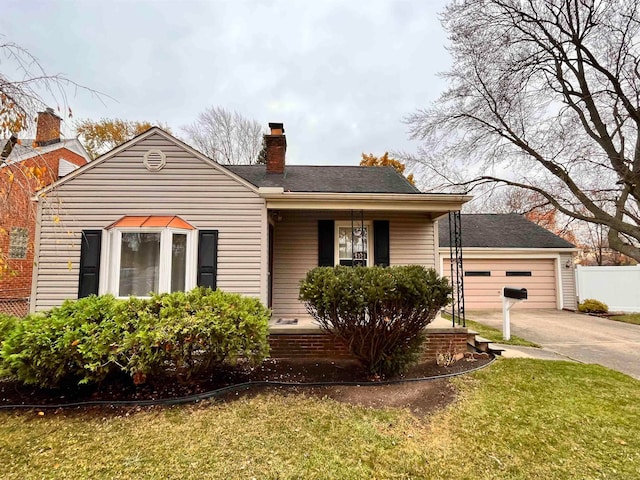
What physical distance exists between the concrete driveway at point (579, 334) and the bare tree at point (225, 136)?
1677 centimetres

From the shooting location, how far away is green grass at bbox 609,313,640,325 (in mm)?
9391

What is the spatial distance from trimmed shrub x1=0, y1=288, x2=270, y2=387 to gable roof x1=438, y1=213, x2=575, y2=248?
32.9 feet

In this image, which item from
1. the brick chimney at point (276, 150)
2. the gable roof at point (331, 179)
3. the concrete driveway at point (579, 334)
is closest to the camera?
the concrete driveway at point (579, 334)

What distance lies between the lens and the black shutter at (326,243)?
287 inches

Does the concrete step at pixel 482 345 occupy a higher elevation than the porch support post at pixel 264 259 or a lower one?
lower

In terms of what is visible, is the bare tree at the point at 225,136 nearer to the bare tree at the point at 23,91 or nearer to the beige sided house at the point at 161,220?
the beige sided house at the point at 161,220

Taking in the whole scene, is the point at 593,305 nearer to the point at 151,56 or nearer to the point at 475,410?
the point at 475,410

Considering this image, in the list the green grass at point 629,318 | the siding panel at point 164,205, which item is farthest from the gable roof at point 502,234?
the siding panel at point 164,205

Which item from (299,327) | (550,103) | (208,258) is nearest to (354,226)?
(299,327)

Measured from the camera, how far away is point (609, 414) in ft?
11.6

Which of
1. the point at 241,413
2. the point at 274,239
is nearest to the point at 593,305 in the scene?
the point at 274,239

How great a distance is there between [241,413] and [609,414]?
4.32 metres

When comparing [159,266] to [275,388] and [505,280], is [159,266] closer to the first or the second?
[275,388]

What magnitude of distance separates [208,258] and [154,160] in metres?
2.25
